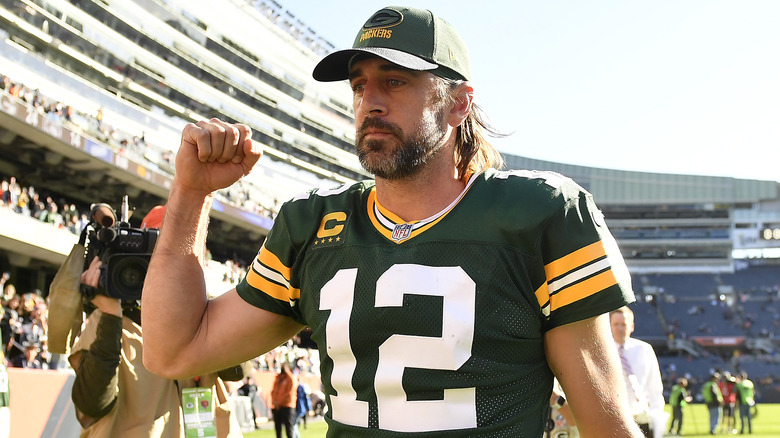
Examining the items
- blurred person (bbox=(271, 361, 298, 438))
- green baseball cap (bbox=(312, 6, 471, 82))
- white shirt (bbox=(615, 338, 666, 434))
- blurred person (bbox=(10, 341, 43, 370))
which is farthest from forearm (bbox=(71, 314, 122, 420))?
blurred person (bbox=(10, 341, 43, 370))

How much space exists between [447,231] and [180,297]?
0.67 metres

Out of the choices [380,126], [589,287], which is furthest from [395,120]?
[589,287]

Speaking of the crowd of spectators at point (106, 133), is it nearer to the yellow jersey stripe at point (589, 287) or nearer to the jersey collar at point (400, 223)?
the jersey collar at point (400, 223)

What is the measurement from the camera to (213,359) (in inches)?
81.4

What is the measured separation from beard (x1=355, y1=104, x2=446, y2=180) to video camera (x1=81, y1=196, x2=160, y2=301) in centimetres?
185

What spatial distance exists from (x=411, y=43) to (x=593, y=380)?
35.2 inches

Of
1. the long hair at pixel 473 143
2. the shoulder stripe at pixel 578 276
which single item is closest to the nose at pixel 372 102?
the long hair at pixel 473 143

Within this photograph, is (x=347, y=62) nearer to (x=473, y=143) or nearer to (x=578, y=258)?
(x=473, y=143)

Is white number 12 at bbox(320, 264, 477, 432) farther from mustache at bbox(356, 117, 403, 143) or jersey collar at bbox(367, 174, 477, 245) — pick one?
mustache at bbox(356, 117, 403, 143)

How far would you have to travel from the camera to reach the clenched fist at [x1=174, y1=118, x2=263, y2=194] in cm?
196

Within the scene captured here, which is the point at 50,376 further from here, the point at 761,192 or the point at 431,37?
the point at 761,192

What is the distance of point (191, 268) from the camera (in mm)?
2029

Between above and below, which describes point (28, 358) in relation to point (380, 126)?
below

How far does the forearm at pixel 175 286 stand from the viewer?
201cm
